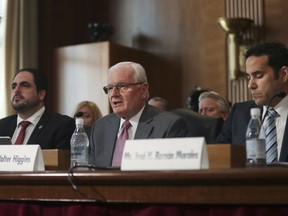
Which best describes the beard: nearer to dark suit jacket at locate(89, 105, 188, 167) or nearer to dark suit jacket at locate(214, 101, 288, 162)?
dark suit jacket at locate(89, 105, 188, 167)

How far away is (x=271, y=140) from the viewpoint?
2.90 meters

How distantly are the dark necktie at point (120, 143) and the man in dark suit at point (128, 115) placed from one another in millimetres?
21

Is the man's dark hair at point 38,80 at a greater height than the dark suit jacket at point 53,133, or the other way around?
the man's dark hair at point 38,80

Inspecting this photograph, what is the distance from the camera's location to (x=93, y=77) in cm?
689

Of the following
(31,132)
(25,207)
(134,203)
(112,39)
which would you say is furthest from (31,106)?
(112,39)

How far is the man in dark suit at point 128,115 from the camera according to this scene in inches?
121

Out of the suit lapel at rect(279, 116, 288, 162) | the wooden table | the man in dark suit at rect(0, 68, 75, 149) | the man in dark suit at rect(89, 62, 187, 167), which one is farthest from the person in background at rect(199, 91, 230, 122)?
the wooden table

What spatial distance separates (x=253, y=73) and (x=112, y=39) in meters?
4.67

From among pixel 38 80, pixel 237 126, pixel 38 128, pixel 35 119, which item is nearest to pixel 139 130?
pixel 237 126

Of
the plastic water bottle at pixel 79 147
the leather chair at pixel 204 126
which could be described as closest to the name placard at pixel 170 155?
the plastic water bottle at pixel 79 147

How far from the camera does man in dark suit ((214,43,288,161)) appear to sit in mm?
3016

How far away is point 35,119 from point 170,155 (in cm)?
208

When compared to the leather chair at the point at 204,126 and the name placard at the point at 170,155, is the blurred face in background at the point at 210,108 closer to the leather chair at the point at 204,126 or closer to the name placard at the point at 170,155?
the leather chair at the point at 204,126

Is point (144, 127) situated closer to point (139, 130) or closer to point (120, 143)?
point (139, 130)
